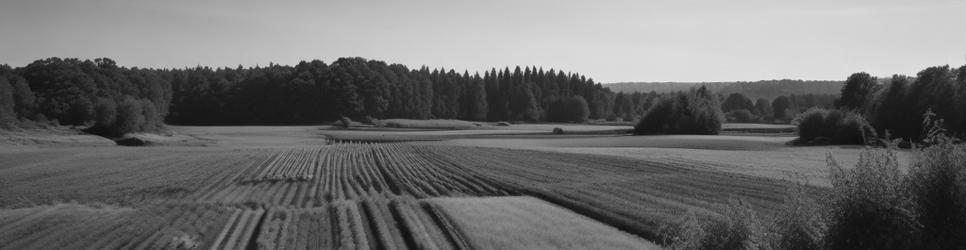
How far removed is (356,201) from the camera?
2505 cm

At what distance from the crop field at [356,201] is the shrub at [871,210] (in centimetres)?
688

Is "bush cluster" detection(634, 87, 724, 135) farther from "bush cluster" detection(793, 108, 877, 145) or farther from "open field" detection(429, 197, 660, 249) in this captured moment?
"open field" detection(429, 197, 660, 249)

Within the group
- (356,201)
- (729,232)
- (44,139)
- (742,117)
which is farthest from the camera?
(742,117)

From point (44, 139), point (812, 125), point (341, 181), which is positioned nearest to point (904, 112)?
point (812, 125)

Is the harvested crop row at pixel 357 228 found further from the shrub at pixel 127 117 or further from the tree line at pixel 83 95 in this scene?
the tree line at pixel 83 95

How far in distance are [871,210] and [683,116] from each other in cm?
8124

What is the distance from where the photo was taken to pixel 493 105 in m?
177

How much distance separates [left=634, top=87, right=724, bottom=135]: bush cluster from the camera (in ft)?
285

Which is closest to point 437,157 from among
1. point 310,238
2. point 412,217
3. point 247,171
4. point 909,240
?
point 247,171

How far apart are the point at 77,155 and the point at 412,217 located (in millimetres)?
37107

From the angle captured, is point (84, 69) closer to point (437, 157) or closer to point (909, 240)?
point (437, 157)

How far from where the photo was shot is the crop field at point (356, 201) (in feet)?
59.1

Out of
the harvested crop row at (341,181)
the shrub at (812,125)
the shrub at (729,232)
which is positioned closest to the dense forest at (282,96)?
the shrub at (812,125)

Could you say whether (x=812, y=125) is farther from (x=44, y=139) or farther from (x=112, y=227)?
(x=44, y=139)
